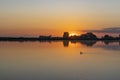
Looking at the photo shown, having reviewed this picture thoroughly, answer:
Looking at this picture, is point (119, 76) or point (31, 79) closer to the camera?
point (31, 79)

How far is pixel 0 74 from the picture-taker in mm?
14469

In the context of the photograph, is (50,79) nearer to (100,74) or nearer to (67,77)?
(67,77)

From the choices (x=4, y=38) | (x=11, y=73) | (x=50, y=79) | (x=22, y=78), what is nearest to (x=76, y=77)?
(x=50, y=79)

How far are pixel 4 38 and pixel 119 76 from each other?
Result: 109 metres

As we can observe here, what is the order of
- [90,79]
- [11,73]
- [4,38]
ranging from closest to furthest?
[90,79] < [11,73] < [4,38]

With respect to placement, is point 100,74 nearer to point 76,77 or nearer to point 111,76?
point 111,76

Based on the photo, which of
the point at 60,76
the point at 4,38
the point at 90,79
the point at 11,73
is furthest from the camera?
the point at 4,38

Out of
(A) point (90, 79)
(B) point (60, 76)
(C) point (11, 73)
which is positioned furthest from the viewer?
(C) point (11, 73)

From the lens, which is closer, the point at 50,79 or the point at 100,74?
the point at 50,79

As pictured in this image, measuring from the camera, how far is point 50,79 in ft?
43.4

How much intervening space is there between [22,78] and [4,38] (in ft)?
357

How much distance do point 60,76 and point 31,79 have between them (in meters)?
1.52

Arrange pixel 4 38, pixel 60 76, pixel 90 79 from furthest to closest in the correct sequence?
pixel 4 38 < pixel 60 76 < pixel 90 79

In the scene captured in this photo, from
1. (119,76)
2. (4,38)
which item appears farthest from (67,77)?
(4,38)
